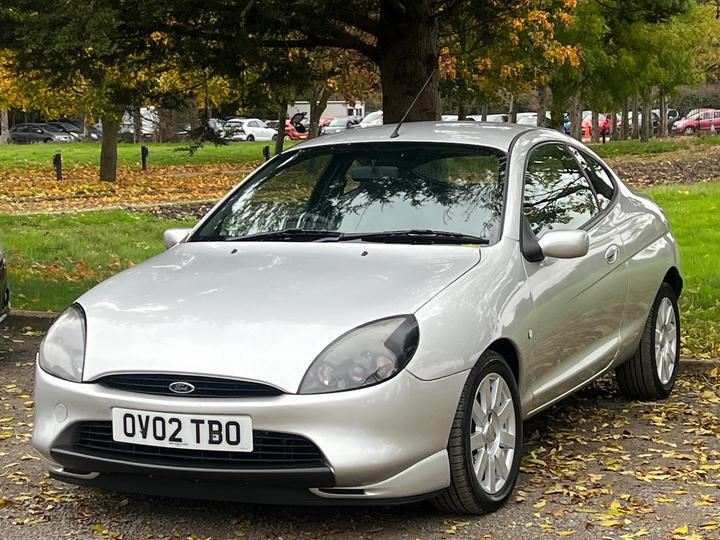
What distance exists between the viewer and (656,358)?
6875 millimetres

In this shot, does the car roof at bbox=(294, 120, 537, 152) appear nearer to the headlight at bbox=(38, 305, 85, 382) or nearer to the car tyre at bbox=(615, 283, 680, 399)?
the car tyre at bbox=(615, 283, 680, 399)

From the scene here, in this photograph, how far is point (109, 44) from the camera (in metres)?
8.30

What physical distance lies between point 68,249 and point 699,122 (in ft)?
187

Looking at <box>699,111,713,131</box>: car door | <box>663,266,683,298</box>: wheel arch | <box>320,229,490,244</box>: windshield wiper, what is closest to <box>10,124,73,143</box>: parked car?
<box>699,111,713,131</box>: car door

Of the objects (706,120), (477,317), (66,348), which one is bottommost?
(66,348)

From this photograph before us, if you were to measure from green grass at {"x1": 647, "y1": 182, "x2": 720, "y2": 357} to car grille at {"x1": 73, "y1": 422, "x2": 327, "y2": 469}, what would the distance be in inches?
184

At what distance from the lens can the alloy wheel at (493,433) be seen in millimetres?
4734

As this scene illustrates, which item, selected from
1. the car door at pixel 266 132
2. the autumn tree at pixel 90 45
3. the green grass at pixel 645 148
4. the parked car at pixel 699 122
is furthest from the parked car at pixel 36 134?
the autumn tree at pixel 90 45

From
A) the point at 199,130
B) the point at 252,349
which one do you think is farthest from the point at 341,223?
the point at 199,130

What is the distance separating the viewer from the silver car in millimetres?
4238

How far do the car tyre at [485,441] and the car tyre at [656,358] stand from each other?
2.00m

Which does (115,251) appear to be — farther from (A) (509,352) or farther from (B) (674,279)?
(A) (509,352)

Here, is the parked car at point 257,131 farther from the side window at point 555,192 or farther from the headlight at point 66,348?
the headlight at point 66,348

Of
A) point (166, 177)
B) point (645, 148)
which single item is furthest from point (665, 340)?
point (645, 148)
